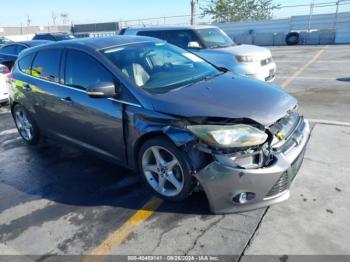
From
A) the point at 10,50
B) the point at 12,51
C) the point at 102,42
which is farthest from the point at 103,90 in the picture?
the point at 10,50

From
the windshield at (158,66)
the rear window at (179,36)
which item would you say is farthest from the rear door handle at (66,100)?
the rear window at (179,36)

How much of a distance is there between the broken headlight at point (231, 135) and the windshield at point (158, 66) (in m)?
0.82

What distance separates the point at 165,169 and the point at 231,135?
0.83m

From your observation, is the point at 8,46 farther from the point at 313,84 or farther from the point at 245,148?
the point at 245,148

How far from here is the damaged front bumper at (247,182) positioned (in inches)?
114

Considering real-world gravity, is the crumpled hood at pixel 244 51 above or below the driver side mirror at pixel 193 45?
below

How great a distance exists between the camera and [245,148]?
2.95 m

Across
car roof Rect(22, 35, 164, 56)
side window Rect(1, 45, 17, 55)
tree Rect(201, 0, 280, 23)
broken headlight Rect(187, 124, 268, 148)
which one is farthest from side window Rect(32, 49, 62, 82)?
tree Rect(201, 0, 280, 23)

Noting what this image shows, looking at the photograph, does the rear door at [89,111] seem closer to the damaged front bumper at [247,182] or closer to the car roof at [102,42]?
the car roof at [102,42]

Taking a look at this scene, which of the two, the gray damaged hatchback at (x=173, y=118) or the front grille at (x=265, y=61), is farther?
the front grille at (x=265, y=61)

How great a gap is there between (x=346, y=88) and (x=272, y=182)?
21.3 feet

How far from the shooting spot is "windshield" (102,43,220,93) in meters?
3.70

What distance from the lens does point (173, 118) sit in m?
3.18

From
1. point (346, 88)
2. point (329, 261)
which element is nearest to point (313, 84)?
point (346, 88)
